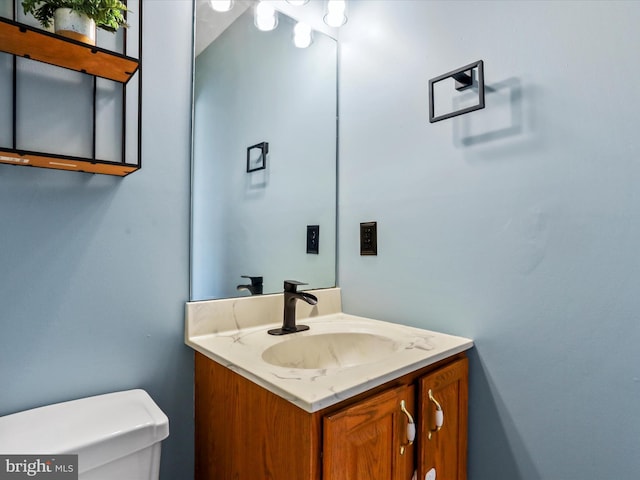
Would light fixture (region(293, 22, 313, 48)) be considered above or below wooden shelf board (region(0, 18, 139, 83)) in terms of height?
above

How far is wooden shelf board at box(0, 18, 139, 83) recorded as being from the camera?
71 cm

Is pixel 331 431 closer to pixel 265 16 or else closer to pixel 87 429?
pixel 87 429

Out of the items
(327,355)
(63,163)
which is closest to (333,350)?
(327,355)

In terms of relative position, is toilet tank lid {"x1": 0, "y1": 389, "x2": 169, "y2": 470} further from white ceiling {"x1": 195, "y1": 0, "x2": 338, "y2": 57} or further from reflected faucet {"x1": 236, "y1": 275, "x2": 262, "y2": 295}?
white ceiling {"x1": 195, "y1": 0, "x2": 338, "y2": 57}

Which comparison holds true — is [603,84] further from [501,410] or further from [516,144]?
[501,410]

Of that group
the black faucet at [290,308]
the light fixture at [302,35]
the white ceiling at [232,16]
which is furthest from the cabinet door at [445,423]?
the light fixture at [302,35]

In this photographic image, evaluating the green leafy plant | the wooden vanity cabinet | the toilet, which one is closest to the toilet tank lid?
the toilet

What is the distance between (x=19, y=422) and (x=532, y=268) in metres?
1.31

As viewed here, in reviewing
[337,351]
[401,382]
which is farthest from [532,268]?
[337,351]

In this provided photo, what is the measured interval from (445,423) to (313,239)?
82 centimetres

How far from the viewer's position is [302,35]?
1.46 metres

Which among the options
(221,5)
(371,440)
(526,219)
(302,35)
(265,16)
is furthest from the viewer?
(302,35)

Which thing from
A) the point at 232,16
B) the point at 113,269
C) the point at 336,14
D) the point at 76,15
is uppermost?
the point at 336,14

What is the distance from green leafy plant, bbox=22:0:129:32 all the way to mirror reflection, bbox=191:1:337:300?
330 mm
